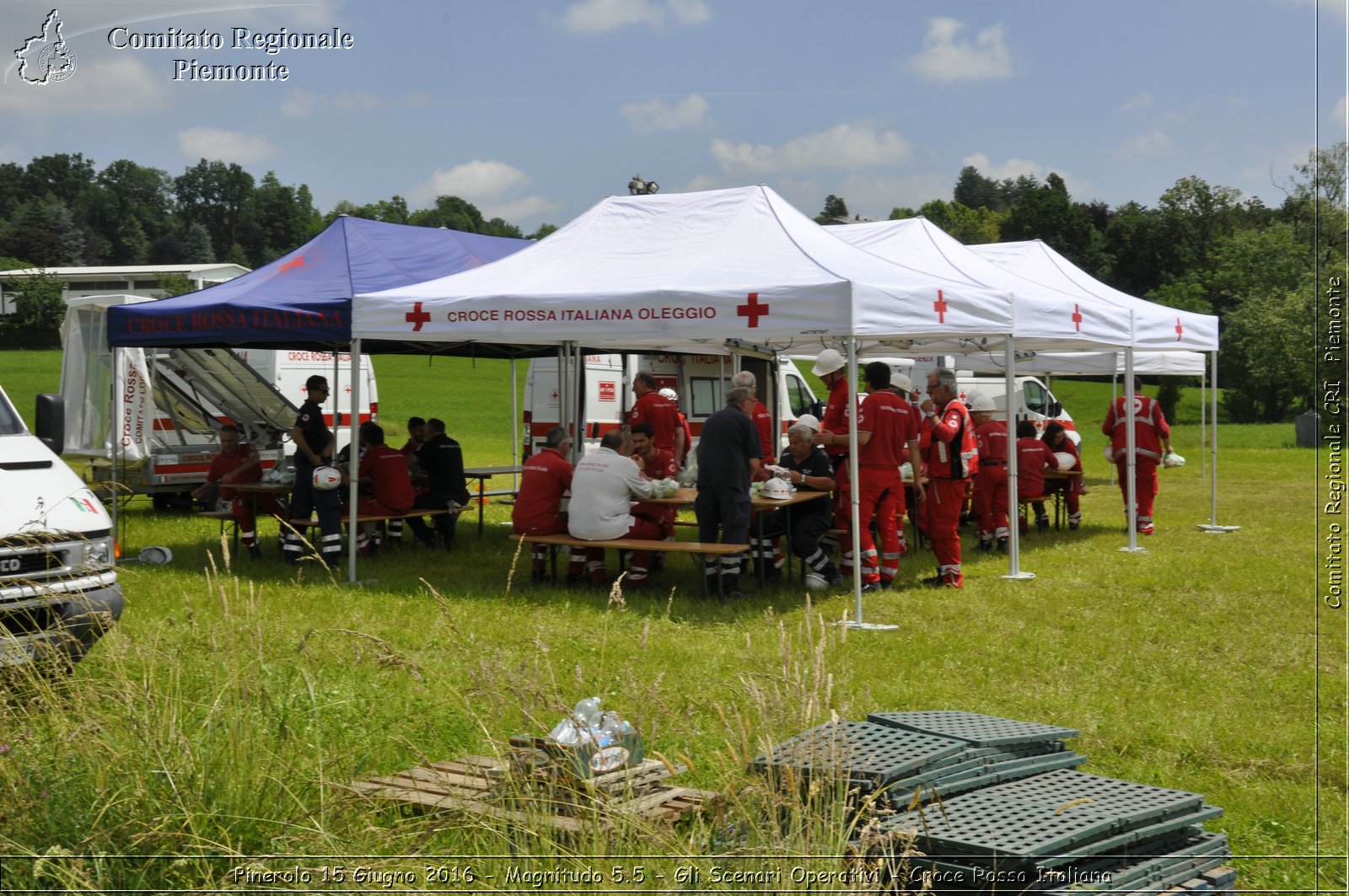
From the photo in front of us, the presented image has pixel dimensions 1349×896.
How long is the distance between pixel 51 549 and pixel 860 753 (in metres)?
3.98

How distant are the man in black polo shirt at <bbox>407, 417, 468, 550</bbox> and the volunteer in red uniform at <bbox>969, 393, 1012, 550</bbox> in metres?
5.46

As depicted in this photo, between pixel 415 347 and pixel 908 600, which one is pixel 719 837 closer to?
pixel 908 600

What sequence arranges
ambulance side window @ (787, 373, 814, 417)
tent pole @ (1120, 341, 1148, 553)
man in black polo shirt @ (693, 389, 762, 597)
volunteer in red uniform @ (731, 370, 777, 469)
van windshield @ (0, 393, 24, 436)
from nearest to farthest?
van windshield @ (0, 393, 24, 436) → man in black polo shirt @ (693, 389, 762, 597) → volunteer in red uniform @ (731, 370, 777, 469) → tent pole @ (1120, 341, 1148, 553) → ambulance side window @ (787, 373, 814, 417)

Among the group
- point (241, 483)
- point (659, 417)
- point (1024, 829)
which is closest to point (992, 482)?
point (659, 417)

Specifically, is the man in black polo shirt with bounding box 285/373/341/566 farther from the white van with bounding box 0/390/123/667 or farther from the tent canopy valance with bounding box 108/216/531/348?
the white van with bounding box 0/390/123/667

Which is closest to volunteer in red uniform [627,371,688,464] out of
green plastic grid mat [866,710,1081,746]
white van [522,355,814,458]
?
white van [522,355,814,458]

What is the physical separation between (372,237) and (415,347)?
4.74ft

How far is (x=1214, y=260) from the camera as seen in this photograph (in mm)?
67875

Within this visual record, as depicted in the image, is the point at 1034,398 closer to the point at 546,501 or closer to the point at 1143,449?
the point at 1143,449

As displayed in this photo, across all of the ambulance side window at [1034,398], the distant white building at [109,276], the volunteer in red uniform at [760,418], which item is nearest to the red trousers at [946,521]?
the volunteer in red uniform at [760,418]

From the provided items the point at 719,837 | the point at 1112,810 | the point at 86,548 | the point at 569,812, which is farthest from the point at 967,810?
the point at 86,548

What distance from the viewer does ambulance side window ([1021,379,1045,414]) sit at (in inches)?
979

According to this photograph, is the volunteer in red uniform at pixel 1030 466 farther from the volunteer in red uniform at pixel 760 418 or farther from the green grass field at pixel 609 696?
the volunteer in red uniform at pixel 760 418

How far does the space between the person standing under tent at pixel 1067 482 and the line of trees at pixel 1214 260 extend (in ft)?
18.4
